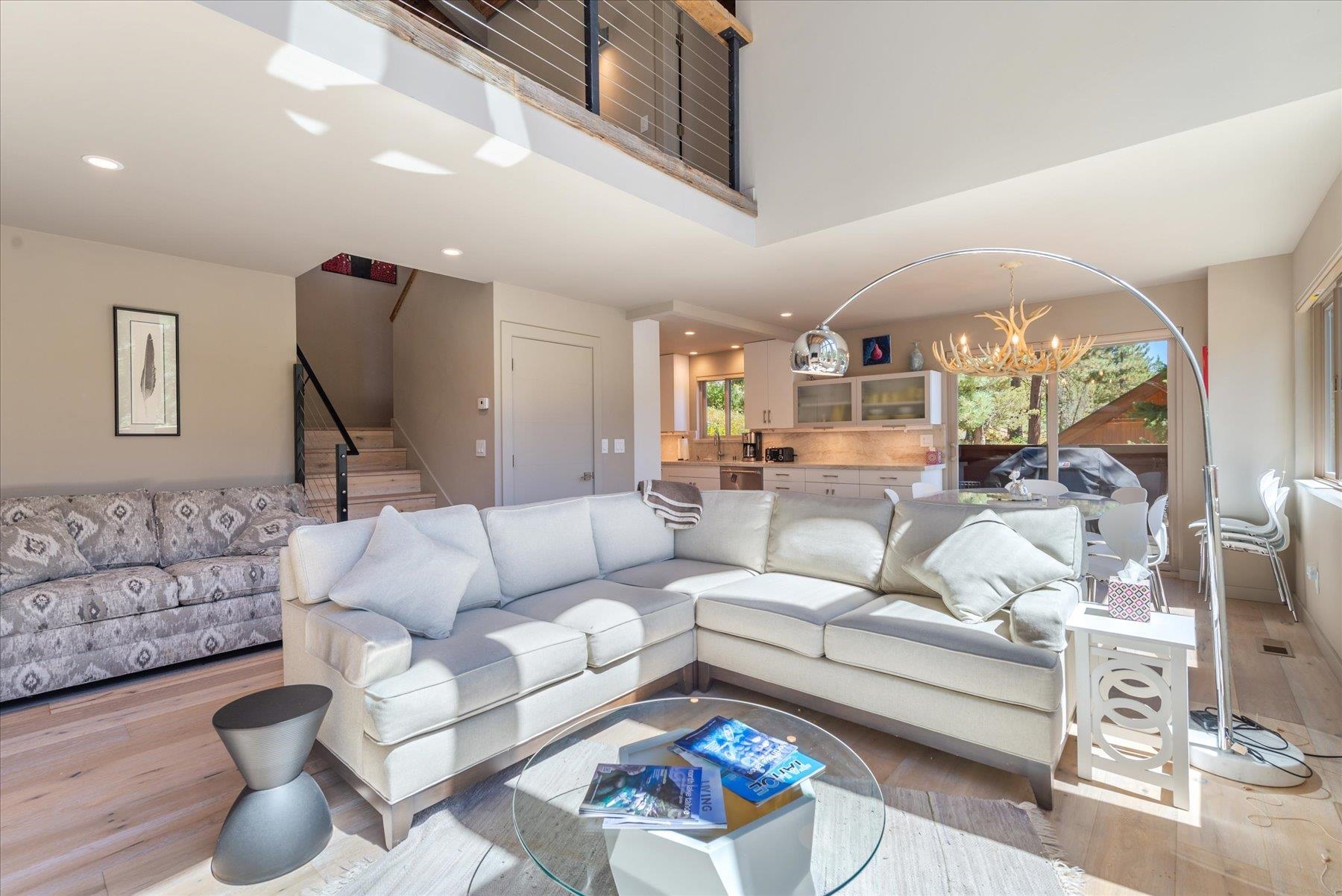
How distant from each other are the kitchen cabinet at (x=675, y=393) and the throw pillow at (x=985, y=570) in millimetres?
6402

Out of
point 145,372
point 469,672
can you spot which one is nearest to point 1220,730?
point 469,672

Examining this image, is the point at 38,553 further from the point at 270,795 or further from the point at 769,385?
the point at 769,385

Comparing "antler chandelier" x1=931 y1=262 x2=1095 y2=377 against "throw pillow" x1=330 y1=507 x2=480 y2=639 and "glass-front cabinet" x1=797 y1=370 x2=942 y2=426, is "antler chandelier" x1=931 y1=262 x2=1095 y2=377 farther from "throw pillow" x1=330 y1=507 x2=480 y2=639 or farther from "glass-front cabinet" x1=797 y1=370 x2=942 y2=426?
"throw pillow" x1=330 y1=507 x2=480 y2=639

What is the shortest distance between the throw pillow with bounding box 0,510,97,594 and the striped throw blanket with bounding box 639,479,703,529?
3.09 m

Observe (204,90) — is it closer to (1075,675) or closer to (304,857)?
(304,857)

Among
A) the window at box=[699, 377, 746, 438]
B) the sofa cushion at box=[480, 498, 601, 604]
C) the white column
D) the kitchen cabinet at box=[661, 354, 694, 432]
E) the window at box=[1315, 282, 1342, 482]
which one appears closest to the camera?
the sofa cushion at box=[480, 498, 601, 604]

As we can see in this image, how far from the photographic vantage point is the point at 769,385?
735 centimetres

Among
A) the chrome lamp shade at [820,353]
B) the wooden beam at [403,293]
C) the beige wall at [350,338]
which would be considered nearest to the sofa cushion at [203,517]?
the wooden beam at [403,293]

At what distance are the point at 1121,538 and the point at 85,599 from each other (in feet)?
18.6

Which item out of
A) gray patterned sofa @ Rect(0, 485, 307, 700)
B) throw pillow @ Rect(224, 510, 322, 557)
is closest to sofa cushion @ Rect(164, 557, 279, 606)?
gray patterned sofa @ Rect(0, 485, 307, 700)

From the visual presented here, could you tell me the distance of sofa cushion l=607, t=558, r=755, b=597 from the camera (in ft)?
10.1

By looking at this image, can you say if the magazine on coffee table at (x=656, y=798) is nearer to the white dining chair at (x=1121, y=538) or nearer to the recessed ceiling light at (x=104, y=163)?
the white dining chair at (x=1121, y=538)

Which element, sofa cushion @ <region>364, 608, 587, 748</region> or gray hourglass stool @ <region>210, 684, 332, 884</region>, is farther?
sofa cushion @ <region>364, 608, 587, 748</region>

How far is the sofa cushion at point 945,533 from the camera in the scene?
2.62 m
